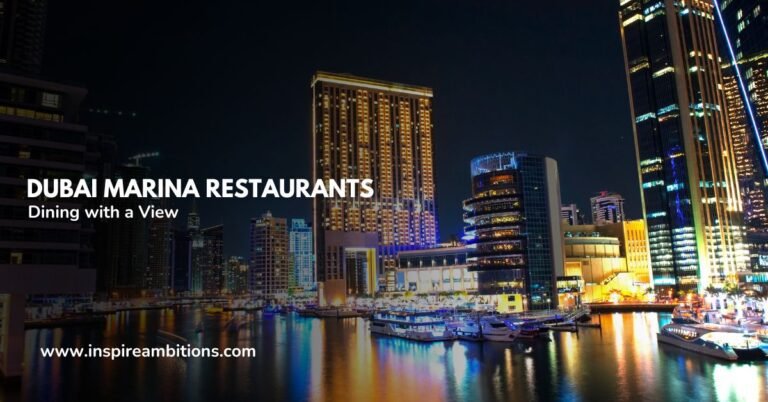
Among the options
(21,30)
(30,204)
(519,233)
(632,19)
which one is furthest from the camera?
(632,19)

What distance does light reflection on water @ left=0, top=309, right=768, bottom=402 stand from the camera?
42312 millimetres

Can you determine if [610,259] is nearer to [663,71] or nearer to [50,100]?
[663,71]

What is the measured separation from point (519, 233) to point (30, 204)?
3849 inches

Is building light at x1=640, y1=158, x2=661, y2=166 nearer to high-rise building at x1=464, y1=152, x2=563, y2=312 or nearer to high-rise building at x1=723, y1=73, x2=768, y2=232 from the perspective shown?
high-rise building at x1=723, y1=73, x2=768, y2=232

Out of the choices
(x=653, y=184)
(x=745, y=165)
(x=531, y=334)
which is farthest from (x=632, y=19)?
(x=531, y=334)

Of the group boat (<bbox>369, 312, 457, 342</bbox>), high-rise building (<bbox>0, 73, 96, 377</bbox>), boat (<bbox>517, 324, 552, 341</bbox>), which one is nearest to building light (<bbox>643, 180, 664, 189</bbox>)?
boat (<bbox>369, 312, 457, 342</bbox>)

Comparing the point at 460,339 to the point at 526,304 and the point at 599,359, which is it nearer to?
the point at 599,359

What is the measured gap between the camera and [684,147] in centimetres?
15462

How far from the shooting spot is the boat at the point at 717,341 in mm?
54531

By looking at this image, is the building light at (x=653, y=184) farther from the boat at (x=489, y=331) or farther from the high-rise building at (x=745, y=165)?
the boat at (x=489, y=331)

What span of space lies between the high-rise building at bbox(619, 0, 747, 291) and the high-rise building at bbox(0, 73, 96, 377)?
6017 inches

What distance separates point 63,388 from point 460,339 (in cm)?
5314

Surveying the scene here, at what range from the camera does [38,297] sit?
18812cm

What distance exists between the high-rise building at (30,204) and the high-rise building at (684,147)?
152820mm
